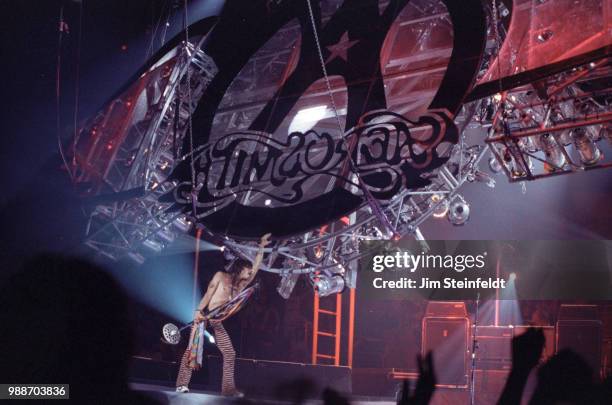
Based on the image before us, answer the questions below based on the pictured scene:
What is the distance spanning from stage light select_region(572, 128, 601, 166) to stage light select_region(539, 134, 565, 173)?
0.12m

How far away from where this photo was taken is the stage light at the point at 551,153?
4.16m

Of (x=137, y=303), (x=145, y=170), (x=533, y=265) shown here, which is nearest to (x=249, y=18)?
(x=145, y=170)

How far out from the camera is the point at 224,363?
531 centimetres

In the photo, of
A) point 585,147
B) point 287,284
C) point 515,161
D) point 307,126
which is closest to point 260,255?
point 287,284

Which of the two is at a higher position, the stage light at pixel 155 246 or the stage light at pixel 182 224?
the stage light at pixel 182 224

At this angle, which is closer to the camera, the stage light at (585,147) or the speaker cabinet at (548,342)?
the stage light at (585,147)

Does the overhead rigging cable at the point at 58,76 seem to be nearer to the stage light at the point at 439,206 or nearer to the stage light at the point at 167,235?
the stage light at the point at 167,235

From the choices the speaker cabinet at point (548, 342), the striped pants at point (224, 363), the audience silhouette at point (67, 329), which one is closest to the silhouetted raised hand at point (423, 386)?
the speaker cabinet at point (548, 342)

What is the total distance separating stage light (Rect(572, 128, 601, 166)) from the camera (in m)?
4.03

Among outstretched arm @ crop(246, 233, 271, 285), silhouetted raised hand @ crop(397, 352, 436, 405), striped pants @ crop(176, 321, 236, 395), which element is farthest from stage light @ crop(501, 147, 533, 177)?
striped pants @ crop(176, 321, 236, 395)

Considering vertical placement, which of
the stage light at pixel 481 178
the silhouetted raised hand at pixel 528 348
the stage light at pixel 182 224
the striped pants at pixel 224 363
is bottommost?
the striped pants at pixel 224 363

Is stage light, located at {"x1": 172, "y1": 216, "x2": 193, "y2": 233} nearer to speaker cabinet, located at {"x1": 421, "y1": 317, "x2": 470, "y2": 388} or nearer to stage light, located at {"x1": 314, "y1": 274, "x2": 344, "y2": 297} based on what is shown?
stage light, located at {"x1": 314, "y1": 274, "x2": 344, "y2": 297}

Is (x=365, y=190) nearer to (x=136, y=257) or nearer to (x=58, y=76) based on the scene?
(x=136, y=257)

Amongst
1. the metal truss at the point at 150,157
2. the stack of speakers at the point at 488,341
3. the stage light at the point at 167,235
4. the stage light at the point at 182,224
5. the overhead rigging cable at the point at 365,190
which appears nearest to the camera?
the stack of speakers at the point at 488,341
